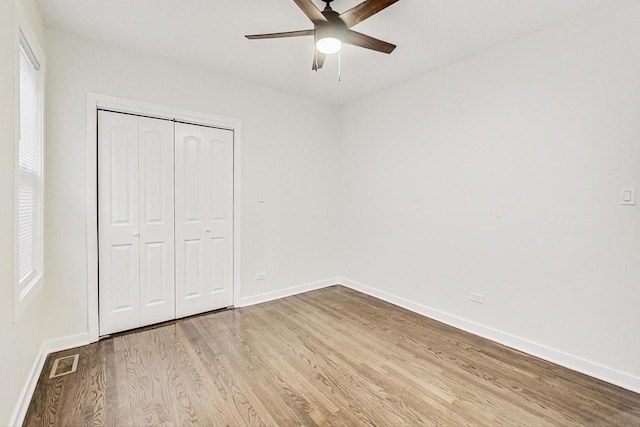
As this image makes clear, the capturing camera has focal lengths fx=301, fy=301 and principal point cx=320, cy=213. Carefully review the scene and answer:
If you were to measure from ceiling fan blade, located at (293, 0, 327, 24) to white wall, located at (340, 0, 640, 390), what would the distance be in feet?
5.88

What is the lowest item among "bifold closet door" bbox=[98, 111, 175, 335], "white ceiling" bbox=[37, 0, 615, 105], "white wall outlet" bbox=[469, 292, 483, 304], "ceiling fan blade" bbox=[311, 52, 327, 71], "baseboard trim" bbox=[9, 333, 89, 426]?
"baseboard trim" bbox=[9, 333, 89, 426]

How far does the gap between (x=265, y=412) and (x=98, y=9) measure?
9.92 feet

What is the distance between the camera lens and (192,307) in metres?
3.24

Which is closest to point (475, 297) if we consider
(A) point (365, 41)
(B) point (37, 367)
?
(A) point (365, 41)

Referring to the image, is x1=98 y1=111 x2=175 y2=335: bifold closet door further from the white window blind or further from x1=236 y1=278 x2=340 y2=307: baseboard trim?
x1=236 y1=278 x2=340 y2=307: baseboard trim

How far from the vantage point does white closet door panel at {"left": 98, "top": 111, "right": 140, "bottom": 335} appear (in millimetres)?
2705

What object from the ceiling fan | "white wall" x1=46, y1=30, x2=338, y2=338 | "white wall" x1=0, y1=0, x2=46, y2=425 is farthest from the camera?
"white wall" x1=46, y1=30, x2=338, y2=338

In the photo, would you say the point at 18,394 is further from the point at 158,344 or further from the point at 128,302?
the point at 128,302

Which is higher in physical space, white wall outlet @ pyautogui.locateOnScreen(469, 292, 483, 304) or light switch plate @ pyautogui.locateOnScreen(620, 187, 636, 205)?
light switch plate @ pyautogui.locateOnScreen(620, 187, 636, 205)

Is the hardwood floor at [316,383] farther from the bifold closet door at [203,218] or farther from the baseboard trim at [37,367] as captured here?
the bifold closet door at [203,218]

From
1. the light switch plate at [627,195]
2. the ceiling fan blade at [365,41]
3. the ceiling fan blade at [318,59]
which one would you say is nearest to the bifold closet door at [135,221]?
the ceiling fan blade at [318,59]

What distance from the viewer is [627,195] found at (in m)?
Result: 2.06

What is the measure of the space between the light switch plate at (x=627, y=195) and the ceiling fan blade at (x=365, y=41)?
1.90 metres

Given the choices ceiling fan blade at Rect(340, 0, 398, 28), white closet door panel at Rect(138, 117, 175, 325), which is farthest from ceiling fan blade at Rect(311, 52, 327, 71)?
white closet door panel at Rect(138, 117, 175, 325)
